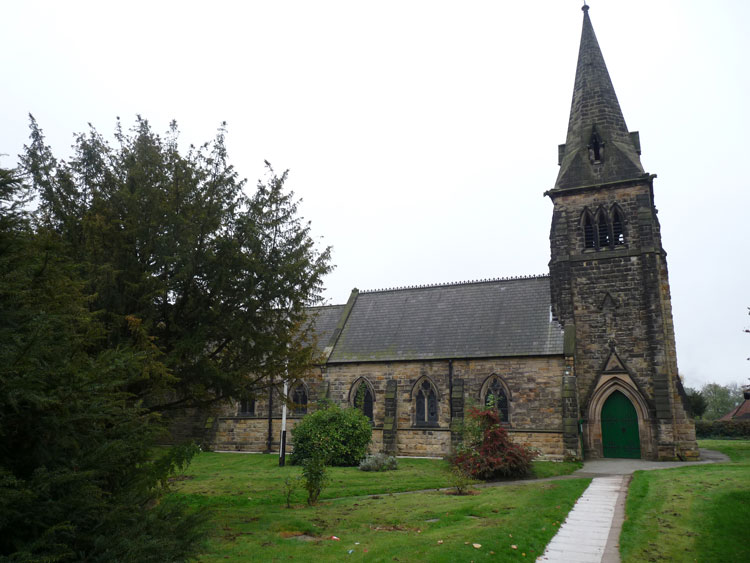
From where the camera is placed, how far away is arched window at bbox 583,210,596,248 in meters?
28.7

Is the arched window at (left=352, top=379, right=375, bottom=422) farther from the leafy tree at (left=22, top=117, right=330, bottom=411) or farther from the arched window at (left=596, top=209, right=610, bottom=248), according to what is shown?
the leafy tree at (left=22, top=117, right=330, bottom=411)

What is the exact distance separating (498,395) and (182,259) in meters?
20.3

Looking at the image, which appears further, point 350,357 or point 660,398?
point 350,357

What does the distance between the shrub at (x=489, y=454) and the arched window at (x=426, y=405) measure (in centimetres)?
723

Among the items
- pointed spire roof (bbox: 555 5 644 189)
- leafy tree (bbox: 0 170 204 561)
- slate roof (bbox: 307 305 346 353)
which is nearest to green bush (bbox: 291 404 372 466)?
slate roof (bbox: 307 305 346 353)

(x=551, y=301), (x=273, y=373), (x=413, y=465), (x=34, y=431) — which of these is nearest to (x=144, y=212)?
(x=273, y=373)

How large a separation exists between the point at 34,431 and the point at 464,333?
25841 millimetres

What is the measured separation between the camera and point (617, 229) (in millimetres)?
28359

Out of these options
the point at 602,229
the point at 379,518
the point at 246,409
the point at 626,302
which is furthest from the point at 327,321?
the point at 379,518

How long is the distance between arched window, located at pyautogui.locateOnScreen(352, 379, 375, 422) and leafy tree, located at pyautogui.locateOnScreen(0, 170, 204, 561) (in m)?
23.5

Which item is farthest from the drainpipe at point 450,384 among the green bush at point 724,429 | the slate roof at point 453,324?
the green bush at point 724,429

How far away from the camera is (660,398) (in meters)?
25.0

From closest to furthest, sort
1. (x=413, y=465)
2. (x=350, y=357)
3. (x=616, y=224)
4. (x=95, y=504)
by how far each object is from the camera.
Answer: (x=95, y=504), (x=413, y=465), (x=616, y=224), (x=350, y=357)

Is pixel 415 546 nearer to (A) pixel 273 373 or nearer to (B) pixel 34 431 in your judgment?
(A) pixel 273 373
